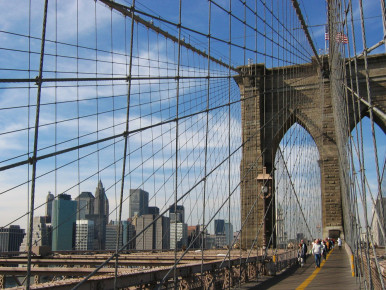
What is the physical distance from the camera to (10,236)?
545 cm

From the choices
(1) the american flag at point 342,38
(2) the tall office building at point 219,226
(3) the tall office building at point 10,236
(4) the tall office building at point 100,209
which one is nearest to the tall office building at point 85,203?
(4) the tall office building at point 100,209

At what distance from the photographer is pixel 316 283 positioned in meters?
8.84

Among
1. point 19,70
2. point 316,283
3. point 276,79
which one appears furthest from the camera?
point 276,79

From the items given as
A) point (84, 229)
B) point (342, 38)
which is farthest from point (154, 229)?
point (342, 38)

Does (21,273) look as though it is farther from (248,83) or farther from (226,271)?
(248,83)

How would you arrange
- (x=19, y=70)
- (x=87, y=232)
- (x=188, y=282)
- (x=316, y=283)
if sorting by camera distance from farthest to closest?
(x=316, y=283) → (x=87, y=232) → (x=188, y=282) → (x=19, y=70)

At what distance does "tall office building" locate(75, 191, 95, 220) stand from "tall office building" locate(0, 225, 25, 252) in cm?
76

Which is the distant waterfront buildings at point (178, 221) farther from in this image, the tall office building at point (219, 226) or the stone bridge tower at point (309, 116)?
the stone bridge tower at point (309, 116)

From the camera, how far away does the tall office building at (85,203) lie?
5.86m

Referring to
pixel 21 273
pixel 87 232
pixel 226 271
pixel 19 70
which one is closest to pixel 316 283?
pixel 226 271

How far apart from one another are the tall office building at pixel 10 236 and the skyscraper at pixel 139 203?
7.85 ft

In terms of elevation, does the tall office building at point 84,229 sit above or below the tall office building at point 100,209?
below

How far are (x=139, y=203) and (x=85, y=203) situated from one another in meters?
2.11

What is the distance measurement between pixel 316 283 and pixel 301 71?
61.9 ft
